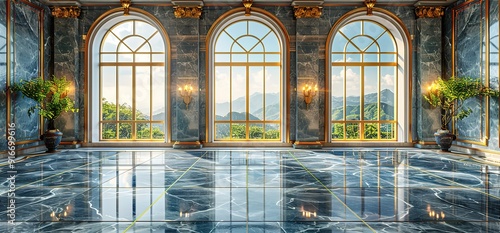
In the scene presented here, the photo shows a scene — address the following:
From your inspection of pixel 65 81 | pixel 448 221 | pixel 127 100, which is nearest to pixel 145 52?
pixel 127 100

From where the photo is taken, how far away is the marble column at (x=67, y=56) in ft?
34.0

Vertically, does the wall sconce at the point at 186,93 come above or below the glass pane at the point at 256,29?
below

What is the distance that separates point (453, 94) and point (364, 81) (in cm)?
282

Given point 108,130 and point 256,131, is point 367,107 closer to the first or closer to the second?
point 256,131

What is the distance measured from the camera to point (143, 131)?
11.1 meters

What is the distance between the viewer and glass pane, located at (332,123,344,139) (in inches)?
434

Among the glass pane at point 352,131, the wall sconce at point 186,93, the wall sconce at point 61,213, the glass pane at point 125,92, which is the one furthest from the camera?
the glass pane at point 125,92

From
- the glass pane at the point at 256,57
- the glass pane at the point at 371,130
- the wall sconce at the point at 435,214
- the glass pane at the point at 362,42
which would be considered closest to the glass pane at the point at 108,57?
the glass pane at the point at 256,57

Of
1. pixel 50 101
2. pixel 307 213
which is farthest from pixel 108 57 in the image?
pixel 307 213

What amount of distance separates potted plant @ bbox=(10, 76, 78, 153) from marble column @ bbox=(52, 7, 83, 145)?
0.38 metres

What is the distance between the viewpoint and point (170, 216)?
3.34 metres

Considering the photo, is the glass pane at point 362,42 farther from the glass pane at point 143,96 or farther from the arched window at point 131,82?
the glass pane at point 143,96

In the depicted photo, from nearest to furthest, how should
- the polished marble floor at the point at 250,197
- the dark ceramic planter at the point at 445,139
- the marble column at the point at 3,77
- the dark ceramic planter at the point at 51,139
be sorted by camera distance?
the polished marble floor at the point at 250,197 → the marble column at the point at 3,77 → the dark ceramic planter at the point at 51,139 → the dark ceramic planter at the point at 445,139

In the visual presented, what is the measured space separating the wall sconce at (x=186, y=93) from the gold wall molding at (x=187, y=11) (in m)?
2.29
